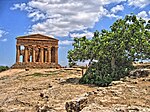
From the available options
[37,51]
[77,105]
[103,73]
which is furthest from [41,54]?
[77,105]

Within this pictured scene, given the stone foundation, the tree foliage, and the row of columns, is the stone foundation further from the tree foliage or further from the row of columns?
the tree foliage

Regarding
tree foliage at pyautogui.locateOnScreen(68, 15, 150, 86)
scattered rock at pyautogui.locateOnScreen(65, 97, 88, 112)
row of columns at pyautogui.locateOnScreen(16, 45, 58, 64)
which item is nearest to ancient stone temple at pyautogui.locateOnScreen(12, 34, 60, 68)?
row of columns at pyautogui.locateOnScreen(16, 45, 58, 64)

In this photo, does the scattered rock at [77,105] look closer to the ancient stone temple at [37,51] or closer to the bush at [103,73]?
the bush at [103,73]

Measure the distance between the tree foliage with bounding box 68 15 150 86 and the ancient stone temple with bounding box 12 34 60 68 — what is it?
2608 cm

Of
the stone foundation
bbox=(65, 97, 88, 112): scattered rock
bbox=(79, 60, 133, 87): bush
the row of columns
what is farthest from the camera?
the row of columns

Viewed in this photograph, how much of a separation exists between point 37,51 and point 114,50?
1267 inches

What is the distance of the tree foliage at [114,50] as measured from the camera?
2331 centimetres

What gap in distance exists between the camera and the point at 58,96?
733 inches

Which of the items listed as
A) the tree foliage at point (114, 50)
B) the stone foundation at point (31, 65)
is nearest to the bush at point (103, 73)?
the tree foliage at point (114, 50)

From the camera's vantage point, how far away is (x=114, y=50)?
23984 millimetres

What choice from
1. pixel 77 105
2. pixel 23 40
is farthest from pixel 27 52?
pixel 77 105

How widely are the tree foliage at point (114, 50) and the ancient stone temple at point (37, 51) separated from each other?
85.6 feet

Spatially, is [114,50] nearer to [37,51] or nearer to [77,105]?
[77,105]

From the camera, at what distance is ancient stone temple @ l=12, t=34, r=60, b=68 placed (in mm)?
51844
